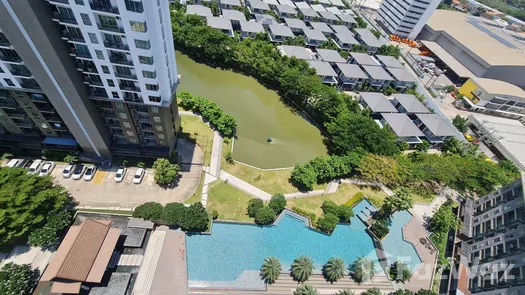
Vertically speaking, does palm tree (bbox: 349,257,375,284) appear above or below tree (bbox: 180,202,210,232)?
above

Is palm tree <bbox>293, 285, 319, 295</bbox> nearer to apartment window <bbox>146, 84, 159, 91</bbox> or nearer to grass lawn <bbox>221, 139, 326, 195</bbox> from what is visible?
grass lawn <bbox>221, 139, 326, 195</bbox>

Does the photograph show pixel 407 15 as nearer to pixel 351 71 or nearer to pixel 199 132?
pixel 351 71

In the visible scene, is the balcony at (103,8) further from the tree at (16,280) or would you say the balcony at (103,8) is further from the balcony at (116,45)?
the tree at (16,280)

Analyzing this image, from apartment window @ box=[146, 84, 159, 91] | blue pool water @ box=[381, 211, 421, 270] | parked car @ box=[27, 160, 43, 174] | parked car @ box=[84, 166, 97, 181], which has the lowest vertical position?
parked car @ box=[27, 160, 43, 174]

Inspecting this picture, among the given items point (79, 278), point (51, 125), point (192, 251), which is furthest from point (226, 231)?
point (51, 125)

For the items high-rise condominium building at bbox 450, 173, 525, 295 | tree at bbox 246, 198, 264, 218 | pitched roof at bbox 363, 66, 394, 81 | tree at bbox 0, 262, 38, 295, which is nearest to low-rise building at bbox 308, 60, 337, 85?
pitched roof at bbox 363, 66, 394, 81

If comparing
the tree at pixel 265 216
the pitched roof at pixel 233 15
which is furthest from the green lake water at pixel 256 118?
the pitched roof at pixel 233 15
